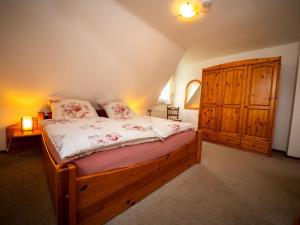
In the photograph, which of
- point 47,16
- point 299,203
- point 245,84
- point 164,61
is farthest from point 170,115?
point 47,16

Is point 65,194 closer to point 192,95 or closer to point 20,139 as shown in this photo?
point 20,139

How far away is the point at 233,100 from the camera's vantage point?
292 centimetres

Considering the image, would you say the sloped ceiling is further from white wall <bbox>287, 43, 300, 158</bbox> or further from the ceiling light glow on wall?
white wall <bbox>287, 43, 300, 158</bbox>

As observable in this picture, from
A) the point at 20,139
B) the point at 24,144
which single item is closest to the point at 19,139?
the point at 20,139

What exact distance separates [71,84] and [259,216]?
10.1 ft

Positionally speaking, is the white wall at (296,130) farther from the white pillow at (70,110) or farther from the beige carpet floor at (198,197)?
the white pillow at (70,110)

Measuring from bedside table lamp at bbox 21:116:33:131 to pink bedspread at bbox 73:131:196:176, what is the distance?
2.10 meters

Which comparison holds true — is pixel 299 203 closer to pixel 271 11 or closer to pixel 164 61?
pixel 271 11

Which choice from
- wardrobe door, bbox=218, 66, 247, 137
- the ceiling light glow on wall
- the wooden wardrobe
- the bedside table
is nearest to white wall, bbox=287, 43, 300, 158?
the wooden wardrobe

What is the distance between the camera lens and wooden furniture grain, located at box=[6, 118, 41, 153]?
7.32ft

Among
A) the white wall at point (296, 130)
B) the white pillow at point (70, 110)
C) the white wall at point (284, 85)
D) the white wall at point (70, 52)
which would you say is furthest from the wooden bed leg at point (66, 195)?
the white wall at point (284, 85)

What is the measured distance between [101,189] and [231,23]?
9.04 ft

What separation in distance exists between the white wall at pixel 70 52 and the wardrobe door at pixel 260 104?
1626 millimetres

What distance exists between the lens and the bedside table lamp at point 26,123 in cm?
228
